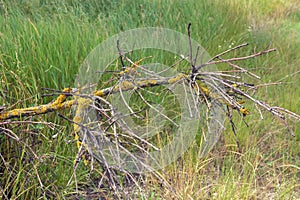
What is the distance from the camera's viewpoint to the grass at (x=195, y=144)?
5.89 ft

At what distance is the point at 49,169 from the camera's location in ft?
6.12

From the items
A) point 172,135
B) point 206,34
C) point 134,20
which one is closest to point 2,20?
point 134,20

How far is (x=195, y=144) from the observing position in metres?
2.25

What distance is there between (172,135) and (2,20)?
1.44 meters

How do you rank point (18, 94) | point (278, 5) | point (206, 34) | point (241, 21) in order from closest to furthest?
point (18, 94) → point (206, 34) → point (241, 21) → point (278, 5)

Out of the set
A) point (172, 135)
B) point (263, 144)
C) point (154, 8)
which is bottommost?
point (263, 144)

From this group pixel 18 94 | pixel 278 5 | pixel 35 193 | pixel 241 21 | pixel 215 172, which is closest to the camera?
pixel 35 193

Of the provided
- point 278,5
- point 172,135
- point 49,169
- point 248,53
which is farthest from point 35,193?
point 278,5

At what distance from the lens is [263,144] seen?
2553 millimetres

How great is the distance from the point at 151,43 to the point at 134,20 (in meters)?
0.82

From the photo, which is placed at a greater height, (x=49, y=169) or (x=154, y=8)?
(x=154, y=8)

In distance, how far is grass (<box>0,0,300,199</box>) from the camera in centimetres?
179

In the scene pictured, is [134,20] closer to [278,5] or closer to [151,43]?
[151,43]

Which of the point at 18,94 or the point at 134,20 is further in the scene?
the point at 134,20
